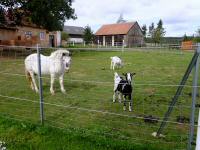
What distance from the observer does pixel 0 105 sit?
779 cm

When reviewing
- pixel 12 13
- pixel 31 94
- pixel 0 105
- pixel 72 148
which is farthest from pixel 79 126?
pixel 12 13

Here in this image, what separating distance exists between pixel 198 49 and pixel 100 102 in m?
4.53

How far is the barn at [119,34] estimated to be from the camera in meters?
73.6

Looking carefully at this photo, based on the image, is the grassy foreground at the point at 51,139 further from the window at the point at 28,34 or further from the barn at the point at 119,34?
the barn at the point at 119,34

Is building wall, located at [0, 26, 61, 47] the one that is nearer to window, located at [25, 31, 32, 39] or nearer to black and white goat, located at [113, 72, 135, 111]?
window, located at [25, 31, 32, 39]

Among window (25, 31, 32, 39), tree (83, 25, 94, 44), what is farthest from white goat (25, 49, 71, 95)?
tree (83, 25, 94, 44)

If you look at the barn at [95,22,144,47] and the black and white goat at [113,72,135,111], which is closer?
the black and white goat at [113,72,135,111]

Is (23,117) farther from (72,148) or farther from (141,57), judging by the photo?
(141,57)

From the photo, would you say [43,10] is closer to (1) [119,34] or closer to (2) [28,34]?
(2) [28,34]

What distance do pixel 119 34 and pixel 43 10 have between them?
166 feet

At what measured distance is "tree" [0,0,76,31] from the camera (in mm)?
24734

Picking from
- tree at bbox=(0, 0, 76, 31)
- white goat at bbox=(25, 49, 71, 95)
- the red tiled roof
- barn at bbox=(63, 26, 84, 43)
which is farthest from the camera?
barn at bbox=(63, 26, 84, 43)

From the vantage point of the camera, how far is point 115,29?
Answer: 3007 inches

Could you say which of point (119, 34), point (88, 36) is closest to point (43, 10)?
point (88, 36)
